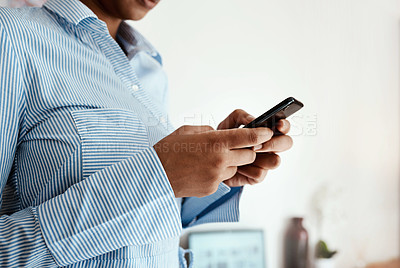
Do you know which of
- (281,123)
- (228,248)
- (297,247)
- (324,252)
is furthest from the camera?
(324,252)

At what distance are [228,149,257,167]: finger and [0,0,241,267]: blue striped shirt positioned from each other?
95mm

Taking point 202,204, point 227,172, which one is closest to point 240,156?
point 227,172

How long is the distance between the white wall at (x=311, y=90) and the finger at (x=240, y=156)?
97cm

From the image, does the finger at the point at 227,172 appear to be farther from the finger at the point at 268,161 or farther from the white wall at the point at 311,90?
the white wall at the point at 311,90

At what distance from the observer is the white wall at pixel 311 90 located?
1516 mm

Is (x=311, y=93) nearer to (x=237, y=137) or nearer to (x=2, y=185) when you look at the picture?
(x=237, y=137)

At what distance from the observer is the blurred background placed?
4.97 feet

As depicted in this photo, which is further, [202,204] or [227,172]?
[202,204]

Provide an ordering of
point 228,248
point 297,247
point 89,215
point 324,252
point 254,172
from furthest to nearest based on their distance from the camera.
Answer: point 324,252 < point 297,247 < point 228,248 < point 254,172 < point 89,215

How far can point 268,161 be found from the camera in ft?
2.18

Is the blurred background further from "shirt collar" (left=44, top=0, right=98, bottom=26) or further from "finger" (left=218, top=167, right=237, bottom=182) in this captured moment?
"finger" (left=218, top=167, right=237, bottom=182)

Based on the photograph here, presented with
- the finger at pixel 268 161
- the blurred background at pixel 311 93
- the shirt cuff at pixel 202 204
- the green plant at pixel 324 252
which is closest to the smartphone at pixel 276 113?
the finger at pixel 268 161

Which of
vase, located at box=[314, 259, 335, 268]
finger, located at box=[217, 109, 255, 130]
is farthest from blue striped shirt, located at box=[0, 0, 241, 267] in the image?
vase, located at box=[314, 259, 335, 268]

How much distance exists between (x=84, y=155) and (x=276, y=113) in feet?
0.97
